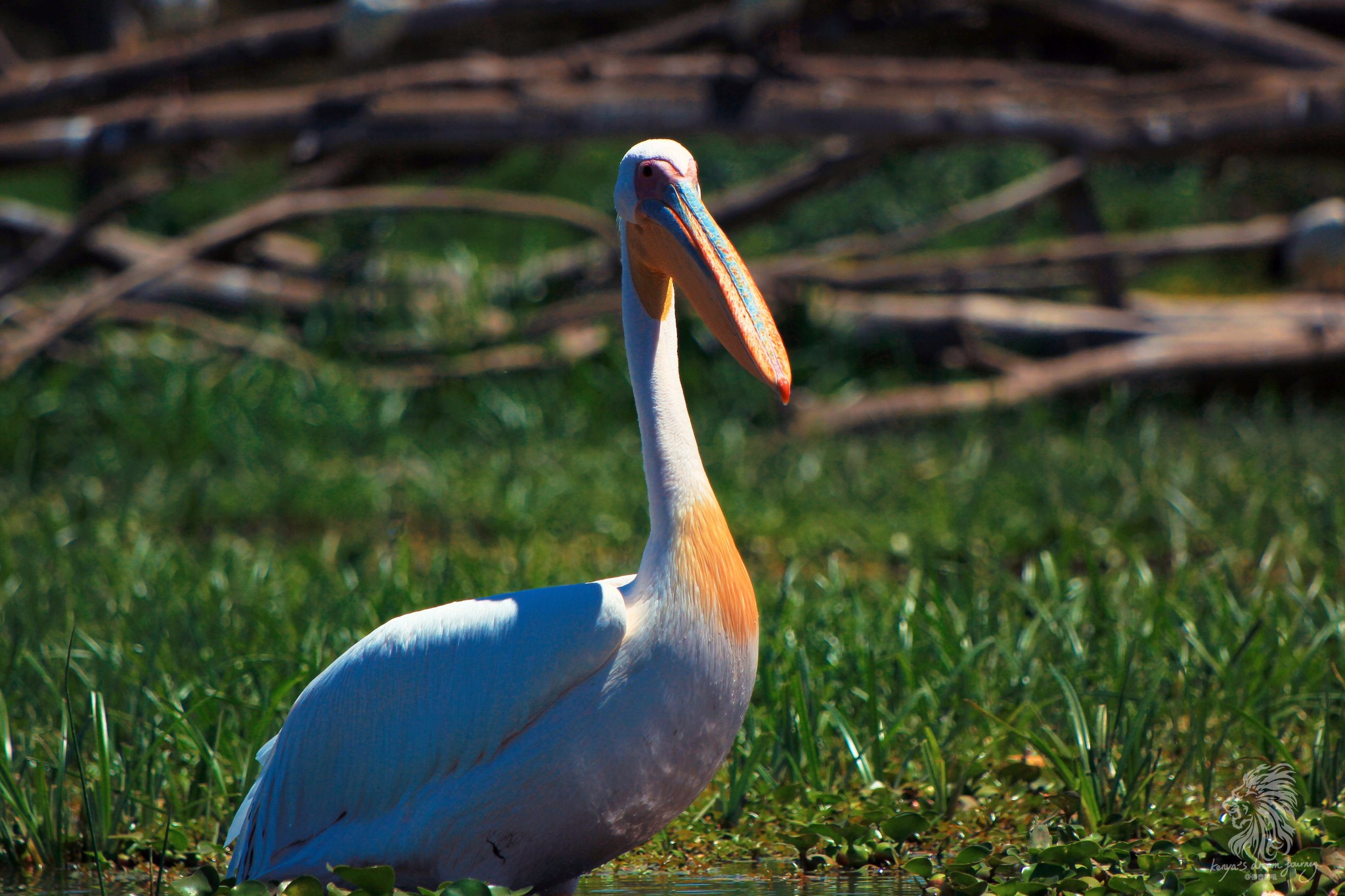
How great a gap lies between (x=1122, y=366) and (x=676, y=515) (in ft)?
19.1

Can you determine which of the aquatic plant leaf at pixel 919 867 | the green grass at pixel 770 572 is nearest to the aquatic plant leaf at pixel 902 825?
the green grass at pixel 770 572

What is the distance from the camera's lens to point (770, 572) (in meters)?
5.17

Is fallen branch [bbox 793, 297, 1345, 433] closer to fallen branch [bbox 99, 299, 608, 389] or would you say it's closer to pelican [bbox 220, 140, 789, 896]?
fallen branch [bbox 99, 299, 608, 389]

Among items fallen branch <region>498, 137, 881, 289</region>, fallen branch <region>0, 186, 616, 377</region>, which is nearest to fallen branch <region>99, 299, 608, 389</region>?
fallen branch <region>0, 186, 616, 377</region>

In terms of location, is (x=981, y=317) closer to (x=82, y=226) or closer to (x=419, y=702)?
(x=82, y=226)

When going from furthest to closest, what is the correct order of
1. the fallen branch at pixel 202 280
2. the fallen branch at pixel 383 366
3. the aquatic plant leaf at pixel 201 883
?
the fallen branch at pixel 202 280
the fallen branch at pixel 383 366
the aquatic plant leaf at pixel 201 883

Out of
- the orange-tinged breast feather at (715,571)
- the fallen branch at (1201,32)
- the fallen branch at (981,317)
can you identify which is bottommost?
the fallen branch at (981,317)

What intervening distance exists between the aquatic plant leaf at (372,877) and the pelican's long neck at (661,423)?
2.28 ft

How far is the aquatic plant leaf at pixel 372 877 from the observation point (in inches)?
85.5

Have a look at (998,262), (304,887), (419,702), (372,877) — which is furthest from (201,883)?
(998,262)

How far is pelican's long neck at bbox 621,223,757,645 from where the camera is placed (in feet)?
7.61

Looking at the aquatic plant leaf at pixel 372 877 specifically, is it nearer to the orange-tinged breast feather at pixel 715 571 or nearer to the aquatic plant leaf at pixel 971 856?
the orange-tinged breast feather at pixel 715 571

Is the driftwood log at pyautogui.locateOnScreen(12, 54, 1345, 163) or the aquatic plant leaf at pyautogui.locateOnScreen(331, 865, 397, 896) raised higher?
the driftwood log at pyautogui.locateOnScreen(12, 54, 1345, 163)

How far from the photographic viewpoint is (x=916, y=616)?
359 centimetres
